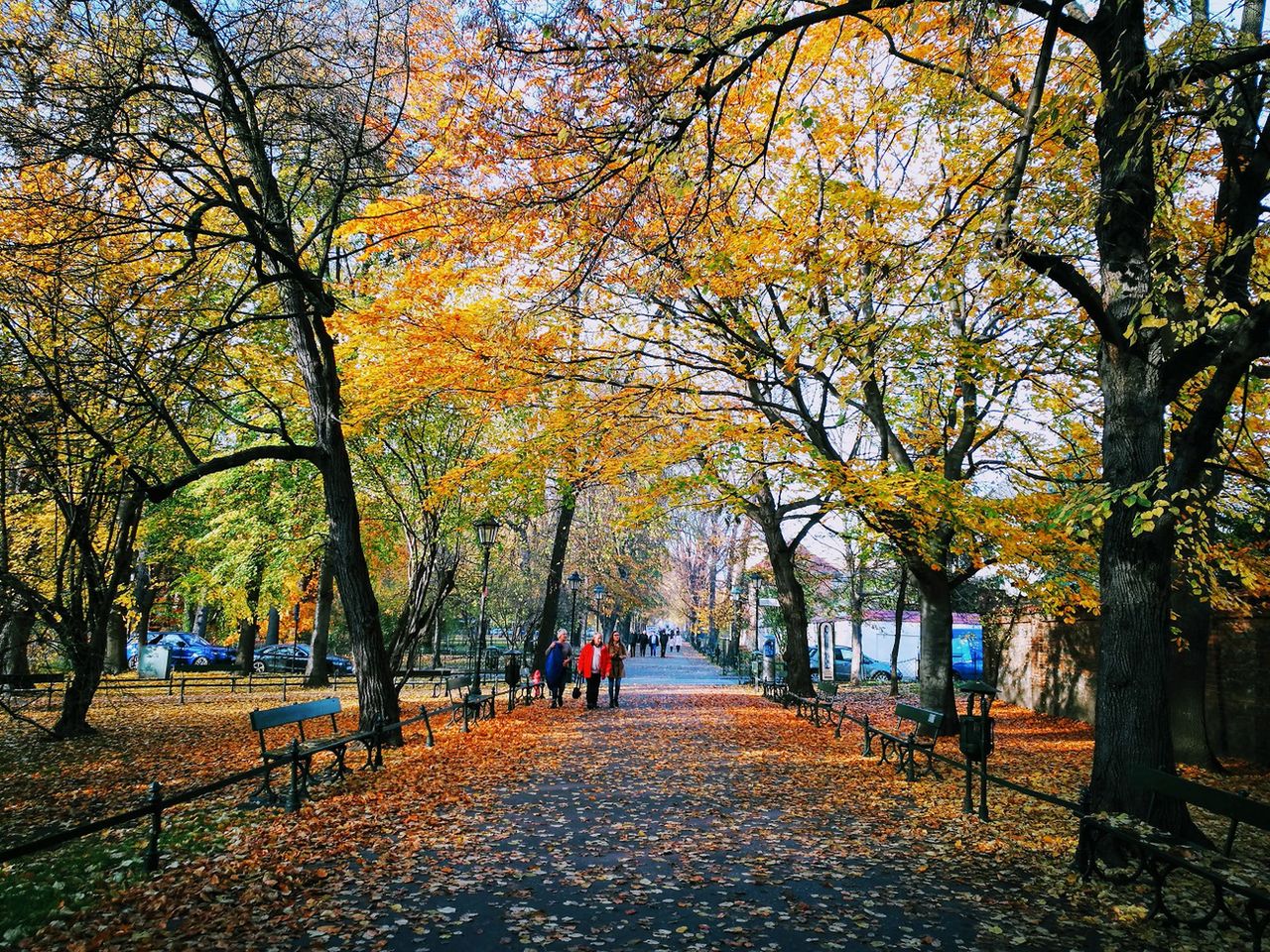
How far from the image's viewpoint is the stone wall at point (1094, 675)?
1148 centimetres

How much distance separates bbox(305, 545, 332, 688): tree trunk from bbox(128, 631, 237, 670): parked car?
12.8 metres

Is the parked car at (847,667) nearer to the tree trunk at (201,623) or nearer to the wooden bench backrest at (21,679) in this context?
the wooden bench backrest at (21,679)

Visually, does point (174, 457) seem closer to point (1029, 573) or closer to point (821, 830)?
point (821, 830)

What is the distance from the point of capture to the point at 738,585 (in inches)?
1537

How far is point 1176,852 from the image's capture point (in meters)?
5.27

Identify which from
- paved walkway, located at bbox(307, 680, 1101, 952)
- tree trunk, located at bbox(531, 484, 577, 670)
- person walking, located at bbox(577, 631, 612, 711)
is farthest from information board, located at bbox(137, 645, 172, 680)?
paved walkway, located at bbox(307, 680, 1101, 952)

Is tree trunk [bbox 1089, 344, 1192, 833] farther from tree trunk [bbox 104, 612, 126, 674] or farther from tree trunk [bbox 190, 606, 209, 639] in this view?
tree trunk [bbox 190, 606, 209, 639]

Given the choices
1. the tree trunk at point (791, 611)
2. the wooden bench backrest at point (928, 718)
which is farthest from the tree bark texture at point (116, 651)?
the wooden bench backrest at point (928, 718)

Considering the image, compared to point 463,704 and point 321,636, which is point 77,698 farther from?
point 321,636

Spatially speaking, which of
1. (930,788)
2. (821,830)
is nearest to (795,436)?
(930,788)

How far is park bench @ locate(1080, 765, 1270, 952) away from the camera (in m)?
4.86

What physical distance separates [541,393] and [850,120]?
6.22 metres

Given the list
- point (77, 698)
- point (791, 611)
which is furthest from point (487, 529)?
point (791, 611)

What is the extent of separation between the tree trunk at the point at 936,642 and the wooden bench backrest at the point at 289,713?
9.53 metres
